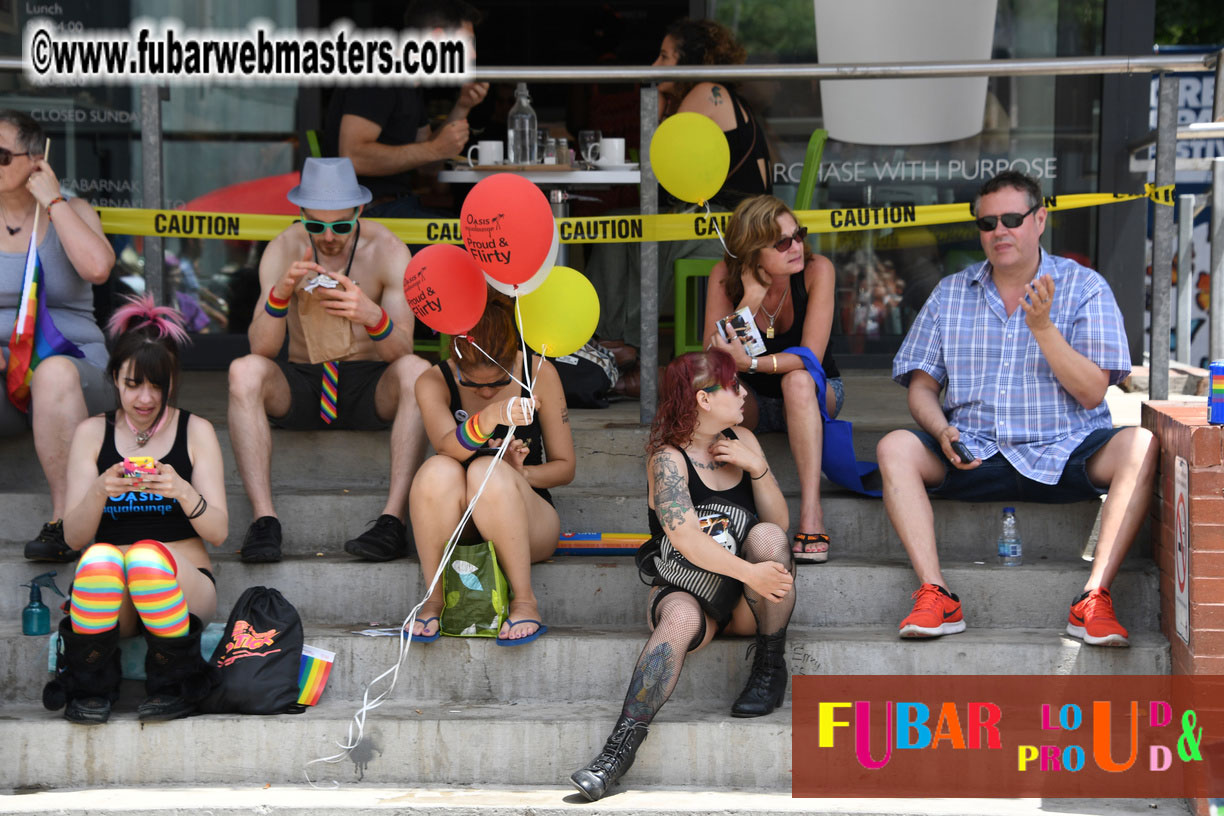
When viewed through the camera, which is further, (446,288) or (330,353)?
(330,353)

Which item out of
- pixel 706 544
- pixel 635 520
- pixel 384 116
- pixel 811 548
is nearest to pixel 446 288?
pixel 706 544

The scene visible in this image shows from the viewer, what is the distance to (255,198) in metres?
6.68

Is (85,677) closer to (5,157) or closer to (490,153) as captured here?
(5,157)

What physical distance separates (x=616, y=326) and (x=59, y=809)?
343cm

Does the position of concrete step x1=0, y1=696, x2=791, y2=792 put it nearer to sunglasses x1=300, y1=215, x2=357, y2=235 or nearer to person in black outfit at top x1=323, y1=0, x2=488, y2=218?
sunglasses x1=300, y1=215, x2=357, y2=235

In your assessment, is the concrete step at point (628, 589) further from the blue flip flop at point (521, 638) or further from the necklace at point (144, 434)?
the necklace at point (144, 434)

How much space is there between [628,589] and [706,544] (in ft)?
2.02

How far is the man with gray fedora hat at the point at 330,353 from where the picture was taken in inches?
174

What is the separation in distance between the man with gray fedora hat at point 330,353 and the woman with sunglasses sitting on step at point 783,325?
44.4 inches

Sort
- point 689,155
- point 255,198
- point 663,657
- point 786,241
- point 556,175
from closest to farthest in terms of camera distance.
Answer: point 663,657 < point 786,241 < point 689,155 < point 556,175 < point 255,198

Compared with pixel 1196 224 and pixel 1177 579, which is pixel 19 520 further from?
pixel 1196 224

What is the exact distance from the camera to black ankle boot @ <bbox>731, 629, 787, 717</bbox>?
379 centimetres

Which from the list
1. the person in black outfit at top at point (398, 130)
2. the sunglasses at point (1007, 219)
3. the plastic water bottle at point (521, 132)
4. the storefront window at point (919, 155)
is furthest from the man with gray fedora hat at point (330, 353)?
the storefront window at point (919, 155)

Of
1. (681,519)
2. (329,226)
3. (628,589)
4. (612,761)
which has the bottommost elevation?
(612,761)
